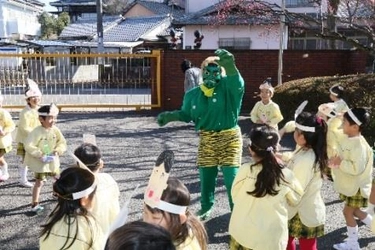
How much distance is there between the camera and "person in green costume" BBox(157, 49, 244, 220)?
415cm

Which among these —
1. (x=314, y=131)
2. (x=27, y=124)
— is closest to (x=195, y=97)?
(x=314, y=131)

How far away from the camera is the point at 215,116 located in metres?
4.20

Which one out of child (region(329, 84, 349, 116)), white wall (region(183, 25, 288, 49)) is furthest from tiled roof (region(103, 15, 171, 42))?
child (region(329, 84, 349, 116))

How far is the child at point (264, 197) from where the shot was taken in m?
2.84

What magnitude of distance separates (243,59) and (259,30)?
689cm

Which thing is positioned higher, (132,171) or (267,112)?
(267,112)

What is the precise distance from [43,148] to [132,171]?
6.29 feet

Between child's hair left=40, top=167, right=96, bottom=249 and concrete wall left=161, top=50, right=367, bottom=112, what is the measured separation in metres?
9.48

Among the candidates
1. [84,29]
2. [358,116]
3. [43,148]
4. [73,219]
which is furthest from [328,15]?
[84,29]

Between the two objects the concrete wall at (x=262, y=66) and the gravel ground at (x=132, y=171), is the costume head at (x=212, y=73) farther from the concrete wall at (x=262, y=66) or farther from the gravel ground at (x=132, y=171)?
the concrete wall at (x=262, y=66)

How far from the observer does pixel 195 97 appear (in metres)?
4.29

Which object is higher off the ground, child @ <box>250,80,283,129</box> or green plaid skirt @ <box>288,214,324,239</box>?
child @ <box>250,80,283,129</box>

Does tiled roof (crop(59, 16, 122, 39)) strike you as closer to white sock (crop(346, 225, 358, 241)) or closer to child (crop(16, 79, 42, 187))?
child (crop(16, 79, 42, 187))

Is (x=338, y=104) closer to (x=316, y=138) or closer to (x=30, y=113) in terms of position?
(x=316, y=138)
